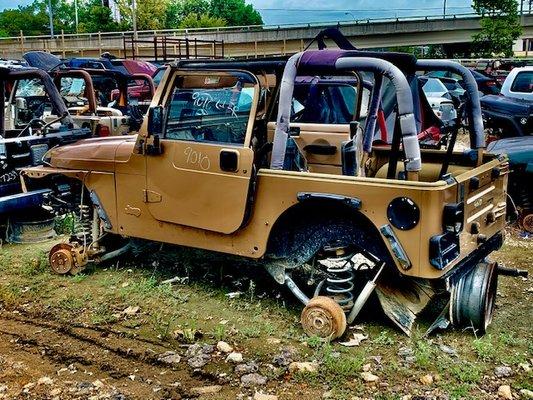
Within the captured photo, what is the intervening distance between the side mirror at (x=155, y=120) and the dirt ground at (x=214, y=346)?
4.18 ft

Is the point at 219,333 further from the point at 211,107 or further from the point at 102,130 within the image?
the point at 102,130

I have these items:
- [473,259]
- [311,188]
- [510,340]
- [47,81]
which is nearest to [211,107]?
[311,188]

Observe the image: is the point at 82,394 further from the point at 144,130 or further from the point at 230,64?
the point at 230,64

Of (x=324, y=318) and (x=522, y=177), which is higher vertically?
(x=522, y=177)

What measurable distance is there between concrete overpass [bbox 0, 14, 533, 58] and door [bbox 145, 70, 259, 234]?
4490 cm

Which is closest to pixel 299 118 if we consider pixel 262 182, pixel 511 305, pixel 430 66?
pixel 430 66

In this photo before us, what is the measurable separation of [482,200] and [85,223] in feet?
13.1

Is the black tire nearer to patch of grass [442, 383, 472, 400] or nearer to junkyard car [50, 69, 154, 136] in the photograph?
patch of grass [442, 383, 472, 400]

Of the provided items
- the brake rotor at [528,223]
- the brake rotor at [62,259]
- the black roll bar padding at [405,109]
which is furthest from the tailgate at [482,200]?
the brake rotor at [62,259]

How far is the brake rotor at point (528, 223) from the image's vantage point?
8.58 meters

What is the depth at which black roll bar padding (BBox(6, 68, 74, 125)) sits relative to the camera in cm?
830

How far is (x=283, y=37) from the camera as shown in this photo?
5334cm

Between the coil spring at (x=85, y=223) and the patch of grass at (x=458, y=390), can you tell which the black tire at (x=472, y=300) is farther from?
the coil spring at (x=85, y=223)

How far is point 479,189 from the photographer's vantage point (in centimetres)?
535
